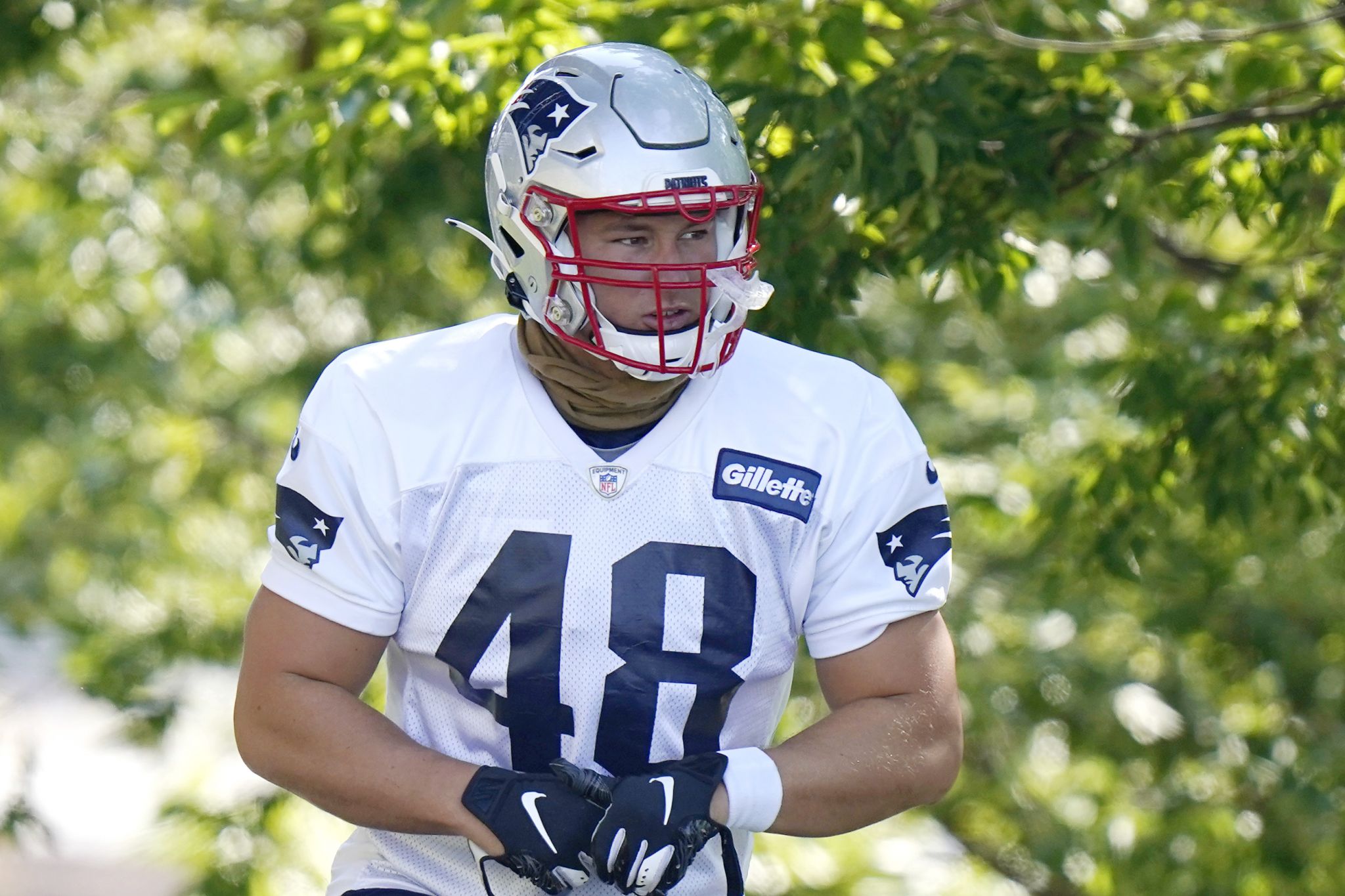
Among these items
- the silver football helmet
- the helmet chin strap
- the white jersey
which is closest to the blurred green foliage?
the silver football helmet

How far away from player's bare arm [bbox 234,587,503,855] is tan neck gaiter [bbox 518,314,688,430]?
1.63 feet

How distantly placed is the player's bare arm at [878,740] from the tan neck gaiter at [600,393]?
505mm

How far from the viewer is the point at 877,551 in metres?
2.67

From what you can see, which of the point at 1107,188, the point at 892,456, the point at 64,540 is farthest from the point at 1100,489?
the point at 64,540

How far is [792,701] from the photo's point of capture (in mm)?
6770

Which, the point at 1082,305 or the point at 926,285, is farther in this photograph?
the point at 926,285

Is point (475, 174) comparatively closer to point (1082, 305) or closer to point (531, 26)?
point (531, 26)

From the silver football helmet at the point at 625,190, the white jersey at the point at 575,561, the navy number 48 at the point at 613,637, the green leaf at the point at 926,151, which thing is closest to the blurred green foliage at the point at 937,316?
the green leaf at the point at 926,151

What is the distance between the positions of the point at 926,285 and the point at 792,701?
1.78 m

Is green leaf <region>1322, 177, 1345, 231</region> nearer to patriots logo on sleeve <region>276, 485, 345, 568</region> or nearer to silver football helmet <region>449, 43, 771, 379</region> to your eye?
silver football helmet <region>449, 43, 771, 379</region>

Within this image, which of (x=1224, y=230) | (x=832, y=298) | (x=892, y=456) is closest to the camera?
(x=892, y=456)

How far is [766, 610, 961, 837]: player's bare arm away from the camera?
2.54 metres

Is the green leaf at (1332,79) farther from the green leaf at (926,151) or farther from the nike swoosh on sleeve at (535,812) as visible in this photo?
the nike swoosh on sleeve at (535,812)

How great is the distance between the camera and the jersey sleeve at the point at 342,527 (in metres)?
2.57
